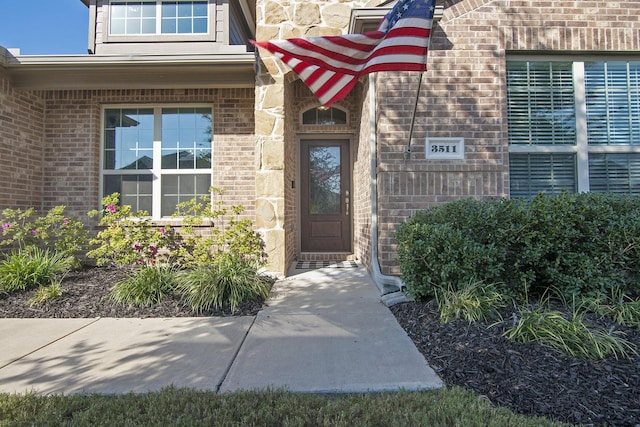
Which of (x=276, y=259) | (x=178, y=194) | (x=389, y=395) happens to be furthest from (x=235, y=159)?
(x=389, y=395)

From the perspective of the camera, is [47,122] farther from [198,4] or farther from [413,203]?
[413,203]

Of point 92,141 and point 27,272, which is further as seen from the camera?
point 92,141

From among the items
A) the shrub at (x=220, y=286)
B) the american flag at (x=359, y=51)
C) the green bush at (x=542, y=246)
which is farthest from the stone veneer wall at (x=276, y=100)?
the green bush at (x=542, y=246)

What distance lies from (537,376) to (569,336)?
0.60 m

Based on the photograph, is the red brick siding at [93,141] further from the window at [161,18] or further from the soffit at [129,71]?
the window at [161,18]

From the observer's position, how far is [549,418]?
6.20ft

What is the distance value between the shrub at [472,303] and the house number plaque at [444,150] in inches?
77.4

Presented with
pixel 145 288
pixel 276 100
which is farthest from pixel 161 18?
pixel 145 288

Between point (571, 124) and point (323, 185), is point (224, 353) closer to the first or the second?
point (323, 185)

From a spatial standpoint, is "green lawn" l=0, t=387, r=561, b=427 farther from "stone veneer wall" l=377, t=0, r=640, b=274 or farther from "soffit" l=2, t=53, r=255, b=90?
"soffit" l=2, t=53, r=255, b=90

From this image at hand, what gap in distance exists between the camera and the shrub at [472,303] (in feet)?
9.97

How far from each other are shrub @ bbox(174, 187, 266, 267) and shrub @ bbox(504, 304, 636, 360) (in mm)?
3495

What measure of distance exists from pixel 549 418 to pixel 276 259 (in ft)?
12.9

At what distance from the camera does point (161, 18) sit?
6.19m
